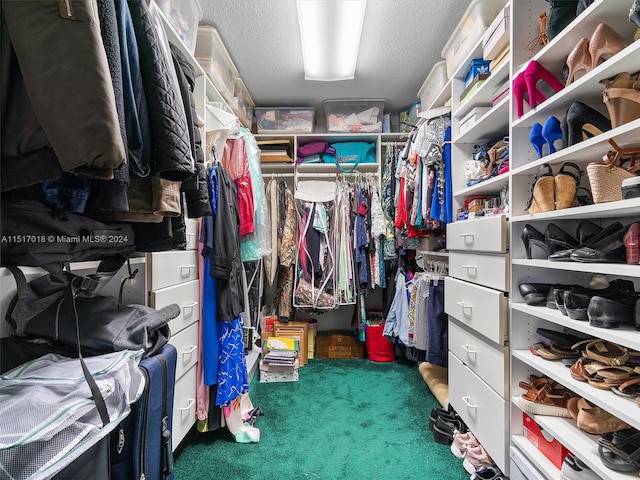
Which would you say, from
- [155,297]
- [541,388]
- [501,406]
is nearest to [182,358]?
[155,297]

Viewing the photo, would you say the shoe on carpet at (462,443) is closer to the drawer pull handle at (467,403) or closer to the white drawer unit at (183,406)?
Answer: the drawer pull handle at (467,403)

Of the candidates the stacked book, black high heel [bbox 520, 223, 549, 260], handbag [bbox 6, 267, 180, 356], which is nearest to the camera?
handbag [bbox 6, 267, 180, 356]

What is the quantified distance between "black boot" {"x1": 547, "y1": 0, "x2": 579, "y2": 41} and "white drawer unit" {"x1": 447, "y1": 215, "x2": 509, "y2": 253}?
664 mm

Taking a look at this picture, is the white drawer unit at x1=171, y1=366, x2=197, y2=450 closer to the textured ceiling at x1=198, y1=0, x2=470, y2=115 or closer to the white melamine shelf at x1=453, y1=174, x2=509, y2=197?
the white melamine shelf at x1=453, y1=174, x2=509, y2=197

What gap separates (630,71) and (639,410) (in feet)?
2.85

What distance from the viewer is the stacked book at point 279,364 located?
2252 millimetres

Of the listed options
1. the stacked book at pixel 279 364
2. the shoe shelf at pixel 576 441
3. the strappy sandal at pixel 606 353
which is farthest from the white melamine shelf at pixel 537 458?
the stacked book at pixel 279 364

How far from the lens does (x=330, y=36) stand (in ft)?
5.79

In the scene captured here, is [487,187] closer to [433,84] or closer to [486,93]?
[486,93]

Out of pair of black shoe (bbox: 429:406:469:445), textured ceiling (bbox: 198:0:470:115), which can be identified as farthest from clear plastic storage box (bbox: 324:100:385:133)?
pair of black shoe (bbox: 429:406:469:445)

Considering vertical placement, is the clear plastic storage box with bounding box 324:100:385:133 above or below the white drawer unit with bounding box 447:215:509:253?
above

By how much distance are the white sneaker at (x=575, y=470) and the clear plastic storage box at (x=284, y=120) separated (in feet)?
8.70

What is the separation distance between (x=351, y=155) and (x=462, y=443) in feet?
7.43

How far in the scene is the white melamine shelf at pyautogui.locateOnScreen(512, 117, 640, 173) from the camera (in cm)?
78
